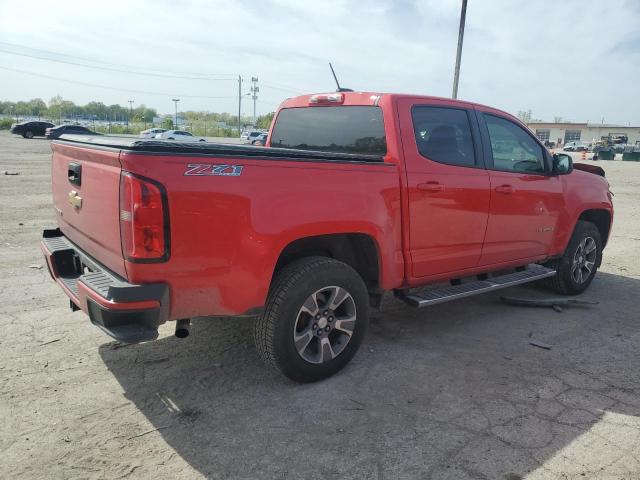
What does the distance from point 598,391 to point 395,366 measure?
1.41m

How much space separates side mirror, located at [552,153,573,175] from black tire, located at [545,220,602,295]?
2.69 ft

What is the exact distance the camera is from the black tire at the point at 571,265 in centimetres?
566

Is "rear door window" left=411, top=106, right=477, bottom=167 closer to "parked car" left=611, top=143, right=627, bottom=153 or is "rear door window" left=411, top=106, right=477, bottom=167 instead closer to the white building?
"parked car" left=611, top=143, right=627, bottom=153

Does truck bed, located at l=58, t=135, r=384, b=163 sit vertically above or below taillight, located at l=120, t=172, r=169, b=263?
above

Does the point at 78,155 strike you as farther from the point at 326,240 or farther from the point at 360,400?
the point at 360,400

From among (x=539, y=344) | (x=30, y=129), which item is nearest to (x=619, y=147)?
(x=30, y=129)

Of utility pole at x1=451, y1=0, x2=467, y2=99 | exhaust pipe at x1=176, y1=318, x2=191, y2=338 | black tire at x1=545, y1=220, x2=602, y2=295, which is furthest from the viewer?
utility pole at x1=451, y1=0, x2=467, y2=99

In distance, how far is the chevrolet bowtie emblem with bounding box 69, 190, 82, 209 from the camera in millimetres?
3325

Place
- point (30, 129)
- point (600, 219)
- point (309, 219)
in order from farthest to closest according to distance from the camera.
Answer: point (30, 129), point (600, 219), point (309, 219)

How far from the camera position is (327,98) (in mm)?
4504

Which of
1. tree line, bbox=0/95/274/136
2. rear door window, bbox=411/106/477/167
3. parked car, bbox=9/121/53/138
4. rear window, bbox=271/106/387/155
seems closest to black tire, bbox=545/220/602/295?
rear door window, bbox=411/106/477/167

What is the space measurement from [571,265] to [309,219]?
383 centimetres

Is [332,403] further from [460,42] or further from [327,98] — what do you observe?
[460,42]

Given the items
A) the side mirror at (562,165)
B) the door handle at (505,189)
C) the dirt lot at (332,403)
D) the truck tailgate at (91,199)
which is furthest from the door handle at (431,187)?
the truck tailgate at (91,199)
